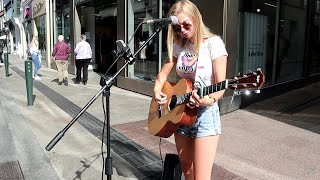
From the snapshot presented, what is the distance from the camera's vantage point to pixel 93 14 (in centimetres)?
1494

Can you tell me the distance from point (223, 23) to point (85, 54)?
6.31 m

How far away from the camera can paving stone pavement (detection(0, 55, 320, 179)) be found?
13.6ft

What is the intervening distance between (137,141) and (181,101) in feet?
9.47

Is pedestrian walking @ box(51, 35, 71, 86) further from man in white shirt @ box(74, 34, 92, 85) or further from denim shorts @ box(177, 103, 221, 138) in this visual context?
denim shorts @ box(177, 103, 221, 138)

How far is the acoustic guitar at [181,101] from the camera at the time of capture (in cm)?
215

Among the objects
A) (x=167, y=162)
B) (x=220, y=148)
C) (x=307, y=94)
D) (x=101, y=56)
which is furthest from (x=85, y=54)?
(x=167, y=162)

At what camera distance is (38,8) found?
21453 millimetres

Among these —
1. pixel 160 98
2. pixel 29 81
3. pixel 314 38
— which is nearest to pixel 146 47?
pixel 29 81

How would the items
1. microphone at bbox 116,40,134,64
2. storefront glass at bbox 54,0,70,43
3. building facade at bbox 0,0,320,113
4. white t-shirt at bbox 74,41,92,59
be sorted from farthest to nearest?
storefront glass at bbox 54,0,70,43, white t-shirt at bbox 74,41,92,59, building facade at bbox 0,0,320,113, microphone at bbox 116,40,134,64

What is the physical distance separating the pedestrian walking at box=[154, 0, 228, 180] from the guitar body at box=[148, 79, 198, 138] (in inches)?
2.2

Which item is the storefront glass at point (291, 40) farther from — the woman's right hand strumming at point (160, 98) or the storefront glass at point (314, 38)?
the woman's right hand strumming at point (160, 98)

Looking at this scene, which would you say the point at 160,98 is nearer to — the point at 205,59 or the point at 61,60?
the point at 205,59

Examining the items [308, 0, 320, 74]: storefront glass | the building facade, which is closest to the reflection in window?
the building facade

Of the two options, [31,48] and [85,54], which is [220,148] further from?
[31,48]
